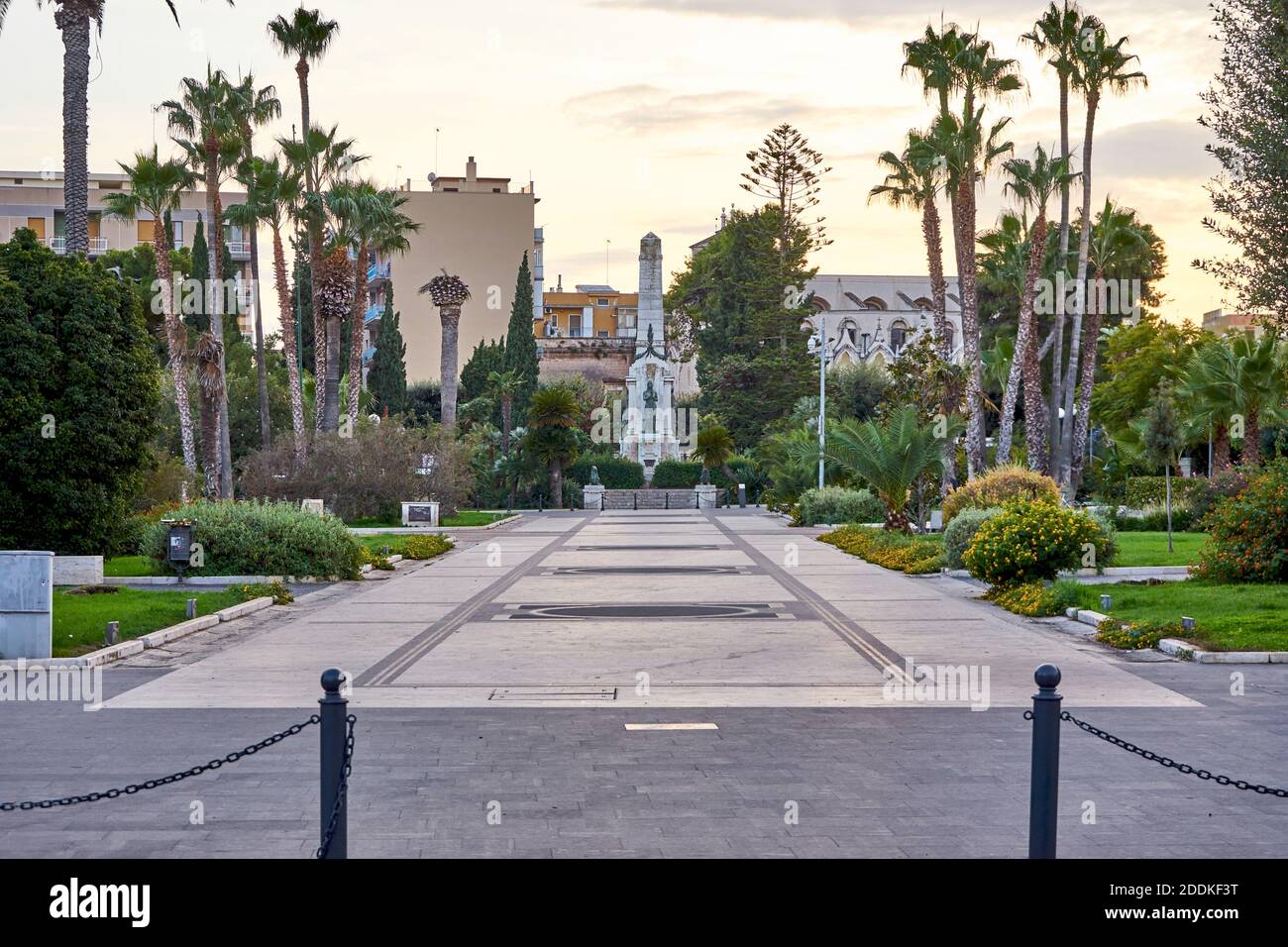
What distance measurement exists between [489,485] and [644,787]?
5952cm

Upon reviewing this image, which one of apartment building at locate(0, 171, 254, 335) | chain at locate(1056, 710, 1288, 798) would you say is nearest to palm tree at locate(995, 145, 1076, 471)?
chain at locate(1056, 710, 1288, 798)

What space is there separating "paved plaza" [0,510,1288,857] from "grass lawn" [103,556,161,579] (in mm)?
5983

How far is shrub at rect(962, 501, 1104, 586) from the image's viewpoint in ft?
76.1

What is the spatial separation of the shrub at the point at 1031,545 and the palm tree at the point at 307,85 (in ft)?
107

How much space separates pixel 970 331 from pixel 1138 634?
29453 millimetres

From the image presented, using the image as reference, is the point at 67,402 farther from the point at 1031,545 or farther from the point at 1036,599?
the point at 1036,599

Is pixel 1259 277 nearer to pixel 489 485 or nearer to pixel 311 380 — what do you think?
pixel 489 485

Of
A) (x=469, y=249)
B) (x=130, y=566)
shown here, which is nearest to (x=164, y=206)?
(x=130, y=566)

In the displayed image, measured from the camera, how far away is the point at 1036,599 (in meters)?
21.2

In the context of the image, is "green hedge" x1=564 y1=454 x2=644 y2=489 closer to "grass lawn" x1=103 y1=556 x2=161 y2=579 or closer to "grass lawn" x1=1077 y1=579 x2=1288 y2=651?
"grass lawn" x1=103 y1=556 x2=161 y2=579

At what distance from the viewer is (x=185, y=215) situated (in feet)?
328

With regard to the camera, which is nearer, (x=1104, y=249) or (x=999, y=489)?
(x=999, y=489)

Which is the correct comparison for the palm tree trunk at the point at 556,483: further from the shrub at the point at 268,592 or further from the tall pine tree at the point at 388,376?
the shrub at the point at 268,592
